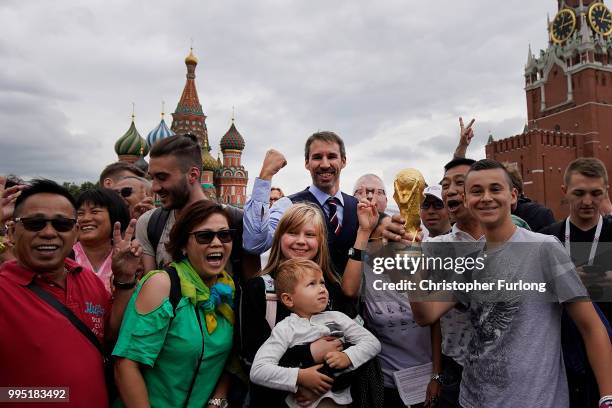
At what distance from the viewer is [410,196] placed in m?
3.22

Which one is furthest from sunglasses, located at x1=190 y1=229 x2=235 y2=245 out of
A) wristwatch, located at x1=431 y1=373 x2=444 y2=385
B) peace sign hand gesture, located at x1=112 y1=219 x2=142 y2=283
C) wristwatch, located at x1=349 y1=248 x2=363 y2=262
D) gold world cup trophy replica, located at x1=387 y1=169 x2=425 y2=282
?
wristwatch, located at x1=431 y1=373 x2=444 y2=385

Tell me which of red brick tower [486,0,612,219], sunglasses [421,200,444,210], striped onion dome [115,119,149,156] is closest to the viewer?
sunglasses [421,200,444,210]

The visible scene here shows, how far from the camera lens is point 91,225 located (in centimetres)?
327

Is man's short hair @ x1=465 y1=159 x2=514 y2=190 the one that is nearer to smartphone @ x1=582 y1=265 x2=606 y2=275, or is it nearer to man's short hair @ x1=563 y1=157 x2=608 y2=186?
smartphone @ x1=582 y1=265 x2=606 y2=275

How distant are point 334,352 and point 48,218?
1593 mm

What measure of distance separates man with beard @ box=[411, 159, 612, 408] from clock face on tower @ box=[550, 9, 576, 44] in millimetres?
58210

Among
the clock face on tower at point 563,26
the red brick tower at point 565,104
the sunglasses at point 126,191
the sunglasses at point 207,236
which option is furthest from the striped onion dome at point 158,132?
the clock face on tower at point 563,26

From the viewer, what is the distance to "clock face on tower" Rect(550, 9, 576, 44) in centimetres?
5097

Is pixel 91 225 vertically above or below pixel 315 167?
below

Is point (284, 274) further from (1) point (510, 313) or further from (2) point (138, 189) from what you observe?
(2) point (138, 189)

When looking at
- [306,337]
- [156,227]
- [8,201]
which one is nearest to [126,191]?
[156,227]

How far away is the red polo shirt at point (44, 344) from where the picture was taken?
86.1 inches

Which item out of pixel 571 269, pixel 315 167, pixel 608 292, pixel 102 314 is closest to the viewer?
pixel 571 269

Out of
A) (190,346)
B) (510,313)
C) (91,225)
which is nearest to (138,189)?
(91,225)
